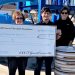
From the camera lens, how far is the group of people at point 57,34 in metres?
5.30

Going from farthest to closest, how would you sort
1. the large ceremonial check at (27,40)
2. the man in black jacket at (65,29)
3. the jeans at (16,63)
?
1. the man in black jacket at (65,29)
2. the jeans at (16,63)
3. the large ceremonial check at (27,40)

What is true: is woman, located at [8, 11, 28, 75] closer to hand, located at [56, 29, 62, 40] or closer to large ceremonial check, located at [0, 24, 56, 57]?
large ceremonial check, located at [0, 24, 56, 57]

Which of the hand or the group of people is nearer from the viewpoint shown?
the group of people

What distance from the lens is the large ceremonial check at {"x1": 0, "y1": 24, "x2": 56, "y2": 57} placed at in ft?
16.7

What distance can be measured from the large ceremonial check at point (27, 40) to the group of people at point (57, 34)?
0.19 metres

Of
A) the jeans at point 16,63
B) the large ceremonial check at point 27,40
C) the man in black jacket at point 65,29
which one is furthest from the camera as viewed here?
the man in black jacket at point 65,29

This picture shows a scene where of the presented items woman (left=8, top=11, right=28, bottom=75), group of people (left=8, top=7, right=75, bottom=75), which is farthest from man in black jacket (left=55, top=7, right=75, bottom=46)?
woman (left=8, top=11, right=28, bottom=75)

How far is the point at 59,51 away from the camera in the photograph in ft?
16.8

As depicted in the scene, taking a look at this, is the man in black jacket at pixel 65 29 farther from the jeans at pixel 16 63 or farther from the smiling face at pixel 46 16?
the jeans at pixel 16 63

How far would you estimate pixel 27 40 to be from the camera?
16.9ft

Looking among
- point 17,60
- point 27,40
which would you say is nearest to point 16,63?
point 17,60

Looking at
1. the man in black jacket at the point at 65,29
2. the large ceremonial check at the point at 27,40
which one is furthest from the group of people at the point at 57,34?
the large ceremonial check at the point at 27,40

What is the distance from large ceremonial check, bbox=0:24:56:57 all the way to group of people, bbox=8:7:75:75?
0.62 feet

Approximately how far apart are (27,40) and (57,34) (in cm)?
60
